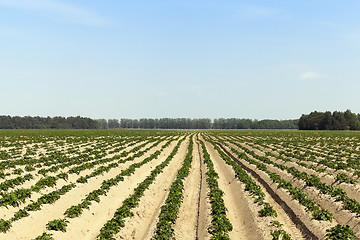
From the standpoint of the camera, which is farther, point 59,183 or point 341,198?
point 59,183

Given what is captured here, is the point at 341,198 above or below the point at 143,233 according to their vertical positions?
above

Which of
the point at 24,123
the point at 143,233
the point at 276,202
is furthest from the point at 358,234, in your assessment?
the point at 24,123

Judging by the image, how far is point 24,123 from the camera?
187m

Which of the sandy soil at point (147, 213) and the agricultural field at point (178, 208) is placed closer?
the agricultural field at point (178, 208)

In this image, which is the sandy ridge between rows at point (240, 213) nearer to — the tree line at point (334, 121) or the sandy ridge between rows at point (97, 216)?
the sandy ridge between rows at point (97, 216)

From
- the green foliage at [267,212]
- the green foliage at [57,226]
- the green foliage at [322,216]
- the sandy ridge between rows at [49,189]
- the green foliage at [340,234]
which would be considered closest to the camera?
the green foliage at [340,234]

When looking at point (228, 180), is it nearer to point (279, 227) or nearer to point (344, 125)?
point (279, 227)

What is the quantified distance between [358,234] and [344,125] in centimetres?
13172

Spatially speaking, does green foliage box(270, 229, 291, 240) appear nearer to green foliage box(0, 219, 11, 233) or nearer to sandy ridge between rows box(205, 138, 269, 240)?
sandy ridge between rows box(205, 138, 269, 240)

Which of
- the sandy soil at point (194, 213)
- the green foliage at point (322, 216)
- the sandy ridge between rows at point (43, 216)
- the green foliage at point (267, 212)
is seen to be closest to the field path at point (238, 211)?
the green foliage at point (267, 212)

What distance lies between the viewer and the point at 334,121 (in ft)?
408

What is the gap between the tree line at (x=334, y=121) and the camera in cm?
12338

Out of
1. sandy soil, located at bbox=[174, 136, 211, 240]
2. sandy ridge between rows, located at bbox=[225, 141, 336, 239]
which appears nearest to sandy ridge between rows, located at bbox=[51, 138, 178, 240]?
sandy soil, located at bbox=[174, 136, 211, 240]

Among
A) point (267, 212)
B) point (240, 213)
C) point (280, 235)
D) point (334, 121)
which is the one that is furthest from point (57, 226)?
point (334, 121)
